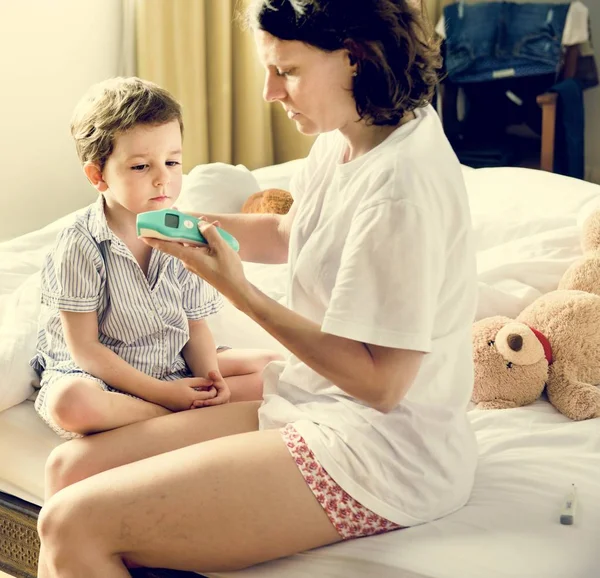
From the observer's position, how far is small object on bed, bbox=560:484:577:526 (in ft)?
4.09

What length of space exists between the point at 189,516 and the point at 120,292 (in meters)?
0.44

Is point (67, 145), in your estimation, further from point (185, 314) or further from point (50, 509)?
point (50, 509)

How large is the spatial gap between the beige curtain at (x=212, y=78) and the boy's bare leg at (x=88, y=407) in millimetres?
1953

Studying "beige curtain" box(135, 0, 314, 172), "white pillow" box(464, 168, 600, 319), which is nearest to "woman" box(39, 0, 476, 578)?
"white pillow" box(464, 168, 600, 319)

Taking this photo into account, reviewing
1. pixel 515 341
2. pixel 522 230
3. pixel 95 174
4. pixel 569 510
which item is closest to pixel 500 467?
pixel 569 510

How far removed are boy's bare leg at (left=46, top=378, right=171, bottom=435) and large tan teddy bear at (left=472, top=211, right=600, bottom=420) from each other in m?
0.62

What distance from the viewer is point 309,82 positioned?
1.20m

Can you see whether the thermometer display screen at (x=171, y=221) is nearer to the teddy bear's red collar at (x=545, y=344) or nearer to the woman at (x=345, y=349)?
the woman at (x=345, y=349)

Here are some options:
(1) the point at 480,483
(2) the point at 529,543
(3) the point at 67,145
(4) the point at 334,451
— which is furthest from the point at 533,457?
(3) the point at 67,145

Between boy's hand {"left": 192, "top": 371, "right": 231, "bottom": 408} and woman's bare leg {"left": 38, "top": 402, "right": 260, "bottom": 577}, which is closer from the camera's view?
woman's bare leg {"left": 38, "top": 402, "right": 260, "bottom": 577}

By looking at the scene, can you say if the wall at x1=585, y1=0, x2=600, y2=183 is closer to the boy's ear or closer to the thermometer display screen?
the boy's ear

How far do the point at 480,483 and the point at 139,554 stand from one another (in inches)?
19.3

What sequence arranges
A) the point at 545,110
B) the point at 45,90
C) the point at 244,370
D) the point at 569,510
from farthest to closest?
the point at 545,110 < the point at 45,90 < the point at 244,370 < the point at 569,510

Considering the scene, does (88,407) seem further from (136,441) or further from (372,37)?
(372,37)
